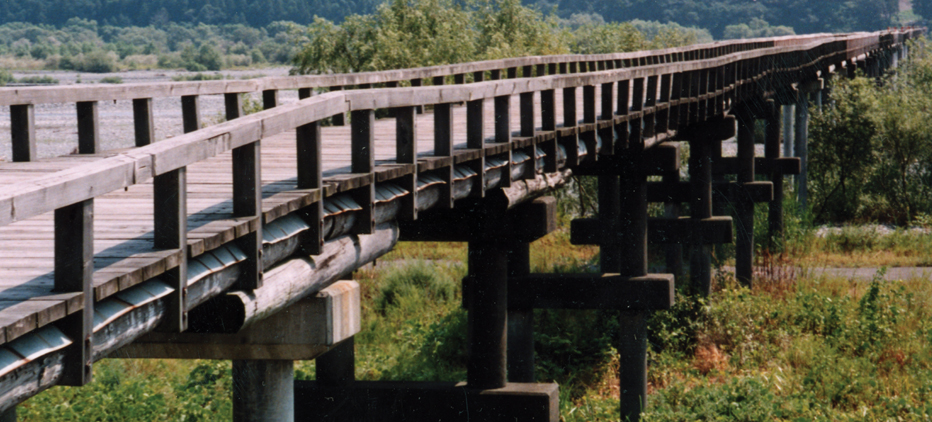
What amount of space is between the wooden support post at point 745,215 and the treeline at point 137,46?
146 feet

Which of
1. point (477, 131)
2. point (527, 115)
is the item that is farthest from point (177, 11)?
point (477, 131)

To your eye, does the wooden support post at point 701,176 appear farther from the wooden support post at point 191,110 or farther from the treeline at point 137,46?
the treeline at point 137,46

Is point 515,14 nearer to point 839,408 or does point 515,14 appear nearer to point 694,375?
point 694,375

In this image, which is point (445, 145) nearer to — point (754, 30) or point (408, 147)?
point (408, 147)

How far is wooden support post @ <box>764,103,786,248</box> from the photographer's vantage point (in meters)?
15.4

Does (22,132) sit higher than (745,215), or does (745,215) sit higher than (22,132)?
(22,132)

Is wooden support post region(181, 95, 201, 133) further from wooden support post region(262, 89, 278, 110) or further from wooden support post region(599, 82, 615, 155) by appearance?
wooden support post region(599, 82, 615, 155)

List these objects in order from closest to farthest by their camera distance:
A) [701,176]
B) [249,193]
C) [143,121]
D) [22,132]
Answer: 1. [249,193]
2. [22,132]
3. [143,121]
4. [701,176]

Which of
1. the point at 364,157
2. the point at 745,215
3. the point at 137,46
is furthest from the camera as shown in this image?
the point at 137,46

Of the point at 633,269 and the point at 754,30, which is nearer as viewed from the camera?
the point at 633,269

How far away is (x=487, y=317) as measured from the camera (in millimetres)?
7203

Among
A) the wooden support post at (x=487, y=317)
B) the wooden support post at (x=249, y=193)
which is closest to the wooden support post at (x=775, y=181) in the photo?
the wooden support post at (x=487, y=317)

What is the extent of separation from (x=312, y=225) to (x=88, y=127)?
2710 millimetres

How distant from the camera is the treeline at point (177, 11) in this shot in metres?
99.3
